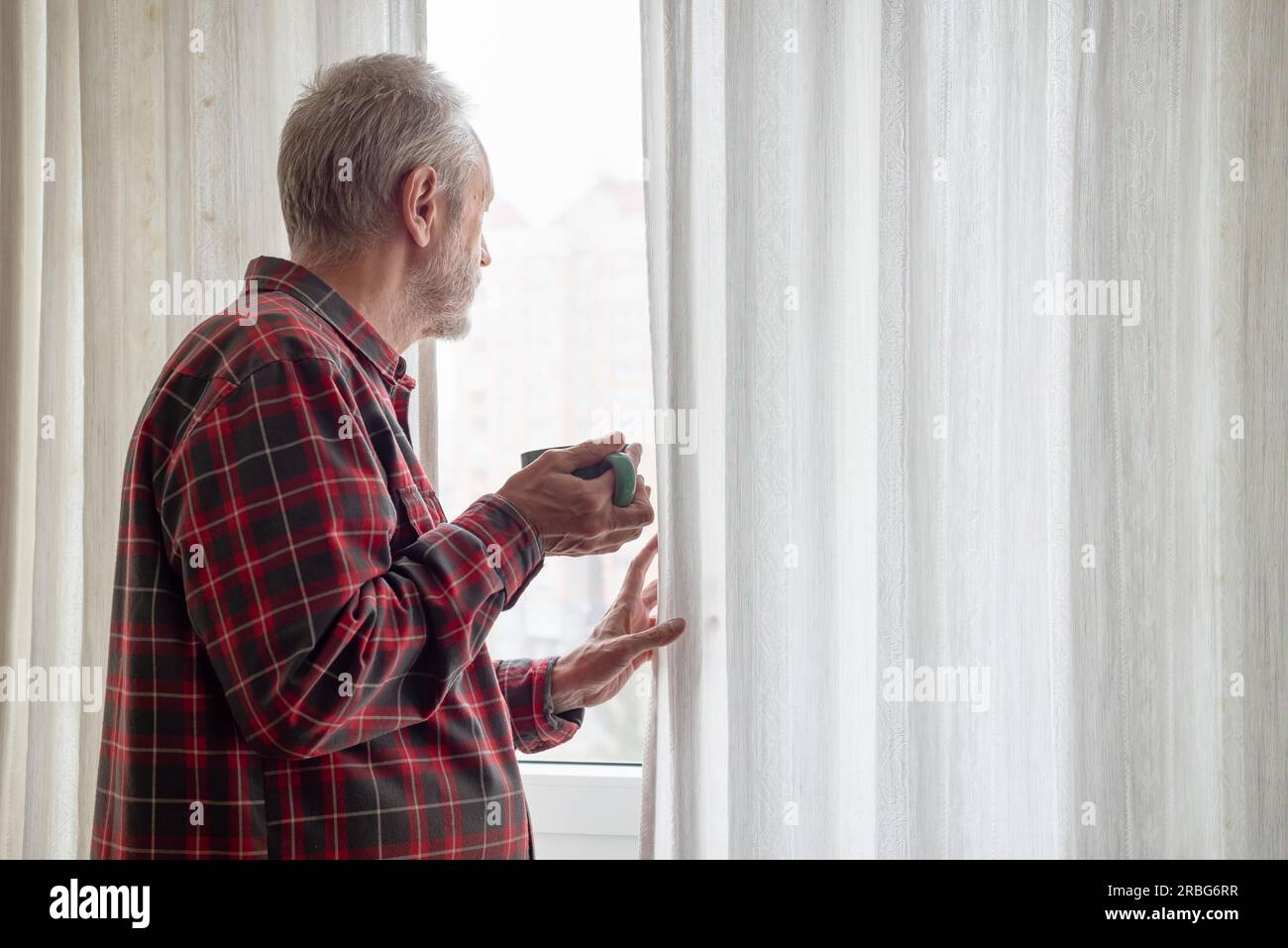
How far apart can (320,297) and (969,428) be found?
26.5 inches

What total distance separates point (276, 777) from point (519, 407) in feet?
2.02

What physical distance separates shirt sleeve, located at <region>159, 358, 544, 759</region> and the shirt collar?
10 centimetres

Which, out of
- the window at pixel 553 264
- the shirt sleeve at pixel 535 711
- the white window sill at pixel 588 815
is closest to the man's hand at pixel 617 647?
the shirt sleeve at pixel 535 711

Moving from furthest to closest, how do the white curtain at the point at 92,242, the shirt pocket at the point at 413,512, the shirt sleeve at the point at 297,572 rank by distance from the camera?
the white curtain at the point at 92,242 → the shirt pocket at the point at 413,512 → the shirt sleeve at the point at 297,572

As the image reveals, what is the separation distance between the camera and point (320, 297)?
91 cm

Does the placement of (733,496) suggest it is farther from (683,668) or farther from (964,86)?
(964,86)

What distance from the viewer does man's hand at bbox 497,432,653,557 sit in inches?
35.9

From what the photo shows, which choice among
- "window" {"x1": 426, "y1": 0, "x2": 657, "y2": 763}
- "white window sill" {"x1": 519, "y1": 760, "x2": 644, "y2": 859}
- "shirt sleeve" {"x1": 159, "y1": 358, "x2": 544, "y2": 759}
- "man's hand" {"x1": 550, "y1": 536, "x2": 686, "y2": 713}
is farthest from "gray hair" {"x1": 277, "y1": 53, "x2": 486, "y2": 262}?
"white window sill" {"x1": 519, "y1": 760, "x2": 644, "y2": 859}

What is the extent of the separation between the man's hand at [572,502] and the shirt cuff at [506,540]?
0.04 ft

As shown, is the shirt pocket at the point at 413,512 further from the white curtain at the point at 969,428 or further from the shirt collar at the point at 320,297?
the white curtain at the point at 969,428

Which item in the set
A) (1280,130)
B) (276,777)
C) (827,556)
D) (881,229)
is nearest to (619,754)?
(827,556)

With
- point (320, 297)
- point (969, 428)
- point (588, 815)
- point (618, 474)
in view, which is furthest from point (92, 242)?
point (969, 428)

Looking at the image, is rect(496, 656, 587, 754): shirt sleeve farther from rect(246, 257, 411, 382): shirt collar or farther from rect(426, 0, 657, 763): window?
rect(246, 257, 411, 382): shirt collar

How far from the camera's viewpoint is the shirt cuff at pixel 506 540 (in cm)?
86
